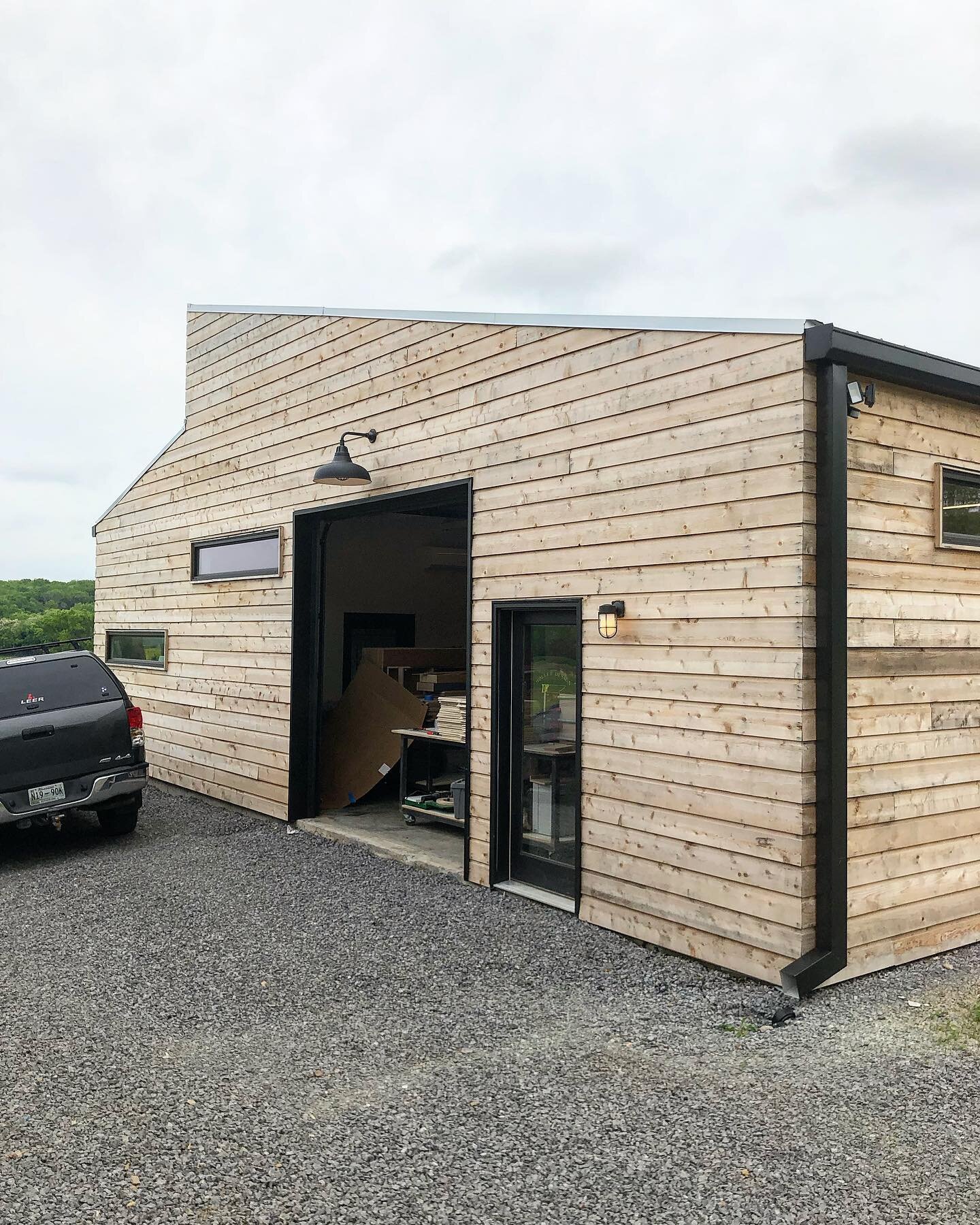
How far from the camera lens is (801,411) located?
14.9ft

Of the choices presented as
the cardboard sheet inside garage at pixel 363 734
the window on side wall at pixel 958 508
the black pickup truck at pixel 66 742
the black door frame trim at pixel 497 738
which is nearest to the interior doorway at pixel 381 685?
the cardboard sheet inside garage at pixel 363 734

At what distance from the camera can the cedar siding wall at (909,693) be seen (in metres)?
4.71

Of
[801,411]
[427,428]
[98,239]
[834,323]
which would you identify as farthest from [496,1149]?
[98,239]

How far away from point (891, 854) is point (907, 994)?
2.23 ft

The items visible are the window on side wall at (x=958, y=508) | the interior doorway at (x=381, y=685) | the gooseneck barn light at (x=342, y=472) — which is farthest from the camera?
the interior doorway at (x=381, y=685)

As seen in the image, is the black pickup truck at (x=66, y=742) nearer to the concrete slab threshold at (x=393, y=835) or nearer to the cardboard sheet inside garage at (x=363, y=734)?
Answer: the concrete slab threshold at (x=393, y=835)

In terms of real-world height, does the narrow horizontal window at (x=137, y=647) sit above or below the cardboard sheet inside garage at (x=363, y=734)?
above

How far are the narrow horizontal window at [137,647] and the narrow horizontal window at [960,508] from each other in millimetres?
8848

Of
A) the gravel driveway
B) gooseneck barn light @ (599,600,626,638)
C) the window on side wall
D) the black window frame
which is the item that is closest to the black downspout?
the gravel driveway

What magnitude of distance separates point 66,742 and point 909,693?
6.42 m

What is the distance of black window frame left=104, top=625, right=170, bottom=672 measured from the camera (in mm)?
11172

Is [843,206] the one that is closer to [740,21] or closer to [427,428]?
[740,21]

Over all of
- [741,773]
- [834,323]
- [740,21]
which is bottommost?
[741,773]

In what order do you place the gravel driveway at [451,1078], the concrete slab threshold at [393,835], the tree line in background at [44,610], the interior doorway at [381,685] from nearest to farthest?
the gravel driveway at [451,1078], the concrete slab threshold at [393,835], the interior doorway at [381,685], the tree line in background at [44,610]
